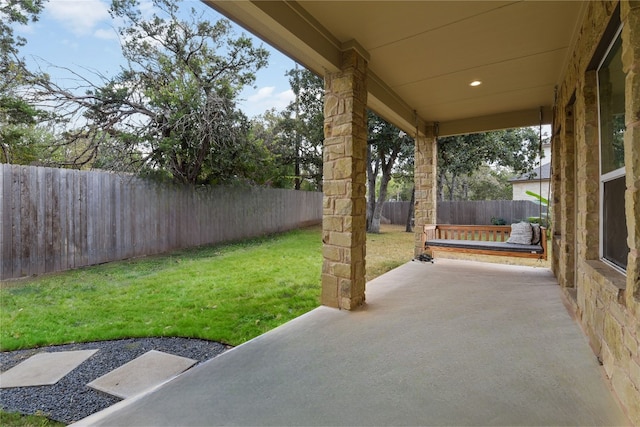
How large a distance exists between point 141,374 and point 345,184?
2.25 meters

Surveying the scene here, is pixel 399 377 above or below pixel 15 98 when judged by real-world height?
below

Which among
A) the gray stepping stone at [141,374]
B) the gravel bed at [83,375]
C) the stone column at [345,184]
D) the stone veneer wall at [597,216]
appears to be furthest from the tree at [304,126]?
the gray stepping stone at [141,374]

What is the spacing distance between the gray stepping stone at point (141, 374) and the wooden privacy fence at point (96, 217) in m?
3.32

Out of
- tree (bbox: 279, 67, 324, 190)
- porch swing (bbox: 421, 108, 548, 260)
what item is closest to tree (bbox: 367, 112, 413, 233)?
tree (bbox: 279, 67, 324, 190)

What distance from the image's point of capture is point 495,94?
4.38 m

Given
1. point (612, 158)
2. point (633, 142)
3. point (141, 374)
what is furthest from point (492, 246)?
point (141, 374)

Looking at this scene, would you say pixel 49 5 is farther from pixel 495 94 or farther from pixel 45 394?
pixel 495 94

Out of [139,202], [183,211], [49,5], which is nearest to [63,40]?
[49,5]

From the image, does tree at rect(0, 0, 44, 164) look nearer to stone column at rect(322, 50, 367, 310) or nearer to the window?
stone column at rect(322, 50, 367, 310)

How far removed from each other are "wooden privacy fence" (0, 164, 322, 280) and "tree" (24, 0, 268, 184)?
531 mm

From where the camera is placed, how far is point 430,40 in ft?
9.57

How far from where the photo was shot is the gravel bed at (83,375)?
5.62 feet

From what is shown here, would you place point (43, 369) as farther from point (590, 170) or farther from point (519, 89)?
point (519, 89)

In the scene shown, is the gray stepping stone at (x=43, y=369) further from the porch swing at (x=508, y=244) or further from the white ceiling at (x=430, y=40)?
the porch swing at (x=508, y=244)
